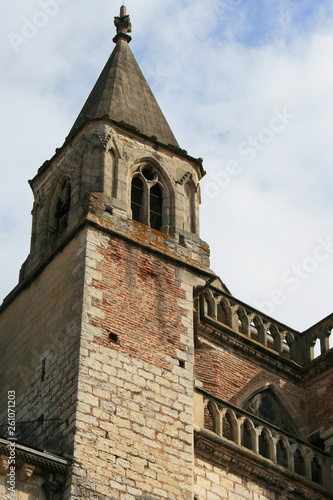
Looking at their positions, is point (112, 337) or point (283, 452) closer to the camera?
point (112, 337)

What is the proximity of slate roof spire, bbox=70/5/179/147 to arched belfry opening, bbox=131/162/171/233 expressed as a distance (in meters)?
0.85

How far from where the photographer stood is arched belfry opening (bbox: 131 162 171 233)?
22.3 m

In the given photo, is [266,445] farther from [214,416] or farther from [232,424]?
[214,416]

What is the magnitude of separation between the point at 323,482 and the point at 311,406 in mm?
2355

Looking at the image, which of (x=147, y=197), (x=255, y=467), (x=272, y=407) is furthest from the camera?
(x=272, y=407)

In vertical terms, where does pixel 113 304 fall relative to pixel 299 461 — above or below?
above

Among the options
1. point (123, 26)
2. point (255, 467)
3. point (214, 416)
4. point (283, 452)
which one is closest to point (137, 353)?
point (214, 416)

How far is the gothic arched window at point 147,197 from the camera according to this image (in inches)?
878

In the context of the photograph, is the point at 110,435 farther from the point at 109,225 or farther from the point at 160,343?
the point at 109,225

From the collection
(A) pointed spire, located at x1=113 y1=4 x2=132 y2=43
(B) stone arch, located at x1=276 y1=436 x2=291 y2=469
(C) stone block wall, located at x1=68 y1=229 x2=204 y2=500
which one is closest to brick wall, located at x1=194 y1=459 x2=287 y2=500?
(C) stone block wall, located at x1=68 y1=229 x2=204 y2=500

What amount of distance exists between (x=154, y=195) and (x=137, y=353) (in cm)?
433

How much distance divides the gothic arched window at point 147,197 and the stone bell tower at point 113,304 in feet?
0.08

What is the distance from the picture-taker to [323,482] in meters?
21.7

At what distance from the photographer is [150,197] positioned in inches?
895
